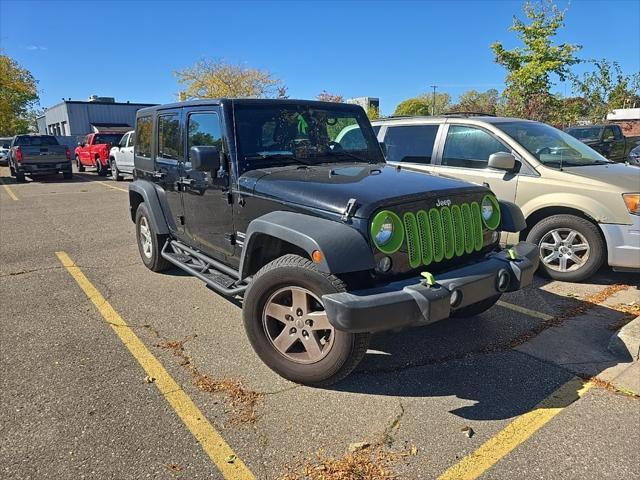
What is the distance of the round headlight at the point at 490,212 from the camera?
3.68 metres

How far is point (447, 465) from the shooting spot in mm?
2523

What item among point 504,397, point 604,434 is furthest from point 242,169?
point 604,434

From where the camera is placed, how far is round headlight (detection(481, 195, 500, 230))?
368 centimetres

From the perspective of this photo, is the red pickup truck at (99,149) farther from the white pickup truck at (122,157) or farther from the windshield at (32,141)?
the windshield at (32,141)

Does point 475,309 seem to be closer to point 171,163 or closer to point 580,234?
point 580,234

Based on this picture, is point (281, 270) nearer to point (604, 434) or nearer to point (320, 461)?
point (320, 461)

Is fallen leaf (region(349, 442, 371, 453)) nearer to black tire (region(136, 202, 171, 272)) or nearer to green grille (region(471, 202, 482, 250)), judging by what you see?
green grille (region(471, 202, 482, 250))

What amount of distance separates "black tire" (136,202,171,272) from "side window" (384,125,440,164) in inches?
135

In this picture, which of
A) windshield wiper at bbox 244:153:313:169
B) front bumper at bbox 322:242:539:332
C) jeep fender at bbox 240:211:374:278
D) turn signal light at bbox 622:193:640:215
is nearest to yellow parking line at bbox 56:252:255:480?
front bumper at bbox 322:242:539:332

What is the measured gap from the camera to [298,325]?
320 centimetres

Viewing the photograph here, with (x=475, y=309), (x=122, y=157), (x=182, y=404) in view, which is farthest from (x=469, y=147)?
(x=122, y=157)

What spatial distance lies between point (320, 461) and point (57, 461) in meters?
1.40

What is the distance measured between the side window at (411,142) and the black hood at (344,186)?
105 inches

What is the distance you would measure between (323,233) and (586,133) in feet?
49.9
